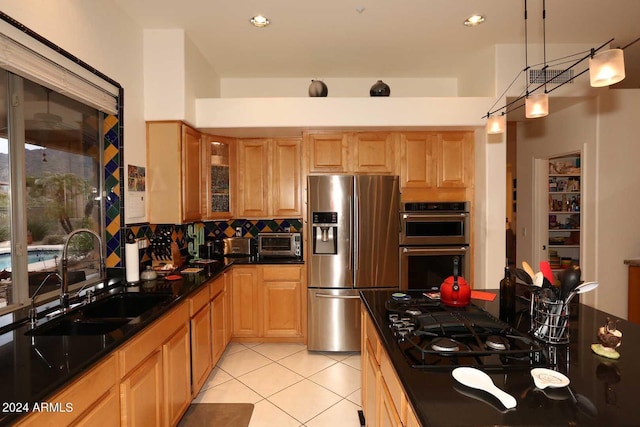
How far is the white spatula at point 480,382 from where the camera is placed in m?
0.97

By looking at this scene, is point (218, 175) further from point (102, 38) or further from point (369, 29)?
point (369, 29)

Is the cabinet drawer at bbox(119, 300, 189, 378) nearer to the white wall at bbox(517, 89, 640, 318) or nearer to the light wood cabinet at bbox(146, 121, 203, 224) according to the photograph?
the light wood cabinet at bbox(146, 121, 203, 224)

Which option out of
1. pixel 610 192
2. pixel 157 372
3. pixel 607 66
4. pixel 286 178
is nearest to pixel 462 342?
pixel 607 66

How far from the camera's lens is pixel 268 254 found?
3826 millimetres

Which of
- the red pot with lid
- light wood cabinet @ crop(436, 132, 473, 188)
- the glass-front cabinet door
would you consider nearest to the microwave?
the glass-front cabinet door

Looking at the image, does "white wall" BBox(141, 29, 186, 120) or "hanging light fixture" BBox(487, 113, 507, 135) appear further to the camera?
"white wall" BBox(141, 29, 186, 120)

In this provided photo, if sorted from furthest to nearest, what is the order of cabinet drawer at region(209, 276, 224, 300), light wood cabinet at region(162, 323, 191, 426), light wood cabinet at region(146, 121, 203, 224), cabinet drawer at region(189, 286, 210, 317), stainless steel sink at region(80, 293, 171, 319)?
light wood cabinet at region(146, 121, 203, 224) → cabinet drawer at region(209, 276, 224, 300) → cabinet drawer at region(189, 286, 210, 317) → stainless steel sink at region(80, 293, 171, 319) → light wood cabinet at region(162, 323, 191, 426)

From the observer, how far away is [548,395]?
3.35ft

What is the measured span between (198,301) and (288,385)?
40.3 inches

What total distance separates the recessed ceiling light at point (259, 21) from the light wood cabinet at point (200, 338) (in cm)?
211

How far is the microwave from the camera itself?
3844mm

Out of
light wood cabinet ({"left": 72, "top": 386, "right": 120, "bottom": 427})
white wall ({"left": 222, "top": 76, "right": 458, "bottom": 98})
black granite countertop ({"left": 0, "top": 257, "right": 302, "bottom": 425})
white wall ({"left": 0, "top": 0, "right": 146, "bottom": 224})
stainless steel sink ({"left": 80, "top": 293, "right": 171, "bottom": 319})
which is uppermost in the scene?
white wall ({"left": 222, "top": 76, "right": 458, "bottom": 98})

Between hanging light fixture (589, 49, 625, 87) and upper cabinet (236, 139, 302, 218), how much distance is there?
2.76 m

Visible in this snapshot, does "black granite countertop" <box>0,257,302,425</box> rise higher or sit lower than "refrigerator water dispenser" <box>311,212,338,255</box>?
lower
